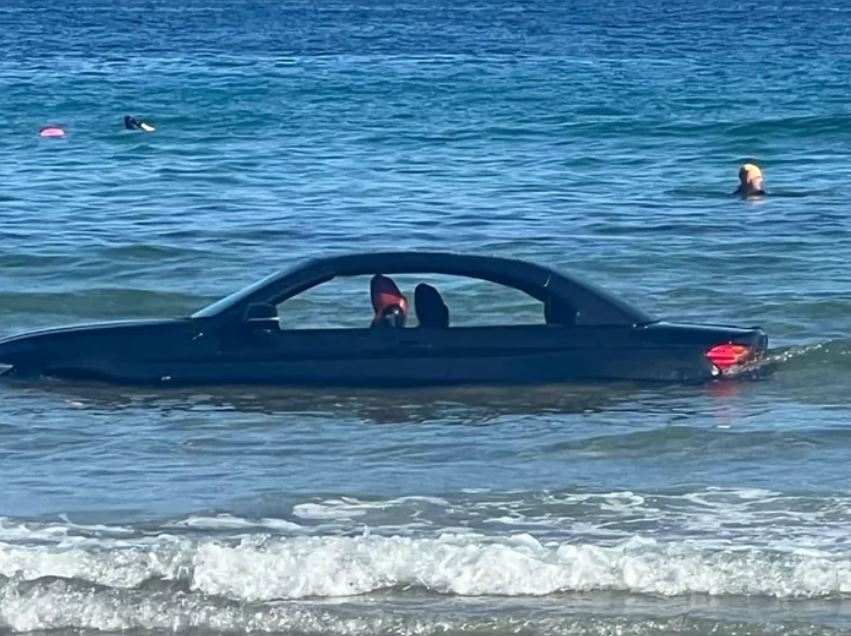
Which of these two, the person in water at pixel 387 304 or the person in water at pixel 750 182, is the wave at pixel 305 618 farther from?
the person in water at pixel 750 182

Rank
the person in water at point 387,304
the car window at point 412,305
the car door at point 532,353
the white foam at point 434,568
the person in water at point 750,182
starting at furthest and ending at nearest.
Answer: the person in water at point 750,182 < the car window at point 412,305 < the person in water at point 387,304 < the car door at point 532,353 < the white foam at point 434,568

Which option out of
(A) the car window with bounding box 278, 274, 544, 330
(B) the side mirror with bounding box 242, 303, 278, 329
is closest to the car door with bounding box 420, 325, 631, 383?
(B) the side mirror with bounding box 242, 303, 278, 329

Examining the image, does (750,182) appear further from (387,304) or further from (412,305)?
(387,304)

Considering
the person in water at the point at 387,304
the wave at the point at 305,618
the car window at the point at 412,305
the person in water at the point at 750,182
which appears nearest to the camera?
the wave at the point at 305,618

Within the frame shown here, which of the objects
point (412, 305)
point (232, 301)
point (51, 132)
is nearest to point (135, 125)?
point (51, 132)

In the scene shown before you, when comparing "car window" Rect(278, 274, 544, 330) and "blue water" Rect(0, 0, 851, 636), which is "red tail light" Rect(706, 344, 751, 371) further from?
"car window" Rect(278, 274, 544, 330)

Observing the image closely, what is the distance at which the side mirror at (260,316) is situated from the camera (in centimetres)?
1331

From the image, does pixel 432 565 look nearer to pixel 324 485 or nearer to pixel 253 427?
pixel 324 485

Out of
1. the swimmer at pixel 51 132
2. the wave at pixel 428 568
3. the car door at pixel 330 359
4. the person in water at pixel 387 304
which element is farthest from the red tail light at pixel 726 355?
the swimmer at pixel 51 132

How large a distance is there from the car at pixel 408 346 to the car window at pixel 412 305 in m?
2.68

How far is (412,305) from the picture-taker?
16703mm

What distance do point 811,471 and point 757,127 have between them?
2832 centimetres

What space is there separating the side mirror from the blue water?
0.46m

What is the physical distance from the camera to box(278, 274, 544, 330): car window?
16.7m
